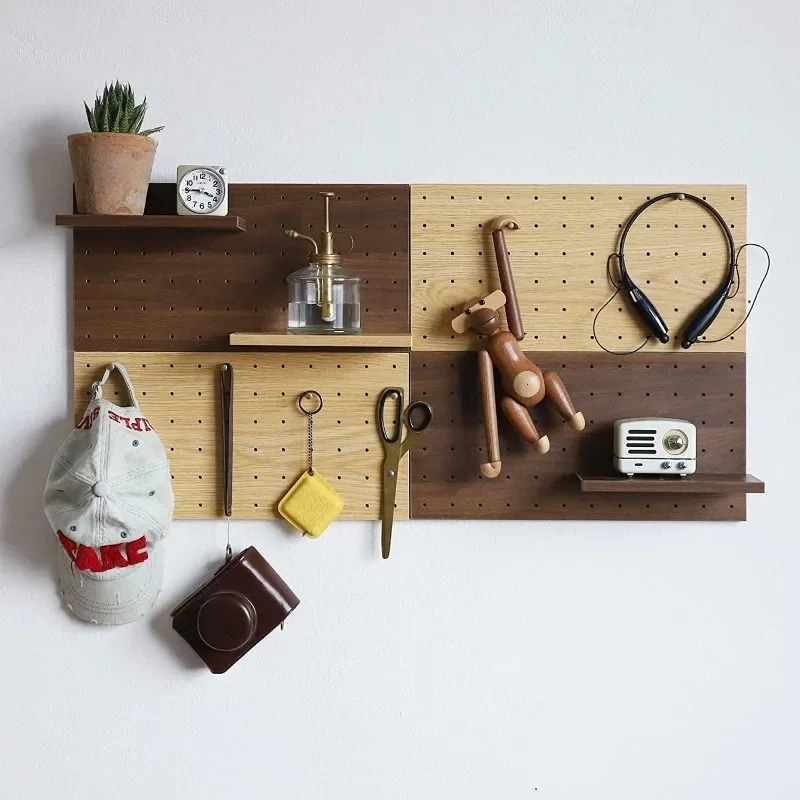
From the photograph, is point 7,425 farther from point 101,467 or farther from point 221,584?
point 221,584

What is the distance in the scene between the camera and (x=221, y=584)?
1.44 m

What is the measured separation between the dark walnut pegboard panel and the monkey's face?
0.40 ft

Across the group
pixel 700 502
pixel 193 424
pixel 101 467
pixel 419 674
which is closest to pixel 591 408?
pixel 700 502

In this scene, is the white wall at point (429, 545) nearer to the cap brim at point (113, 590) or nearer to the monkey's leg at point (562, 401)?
the cap brim at point (113, 590)

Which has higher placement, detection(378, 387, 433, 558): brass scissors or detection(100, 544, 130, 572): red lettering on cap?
detection(378, 387, 433, 558): brass scissors

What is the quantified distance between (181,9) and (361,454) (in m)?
0.77

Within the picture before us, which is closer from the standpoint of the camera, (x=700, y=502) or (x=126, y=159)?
(x=126, y=159)

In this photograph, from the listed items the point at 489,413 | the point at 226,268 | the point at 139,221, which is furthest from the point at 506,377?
the point at 139,221

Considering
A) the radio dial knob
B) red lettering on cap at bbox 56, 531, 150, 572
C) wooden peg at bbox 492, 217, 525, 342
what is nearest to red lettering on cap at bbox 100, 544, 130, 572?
red lettering on cap at bbox 56, 531, 150, 572

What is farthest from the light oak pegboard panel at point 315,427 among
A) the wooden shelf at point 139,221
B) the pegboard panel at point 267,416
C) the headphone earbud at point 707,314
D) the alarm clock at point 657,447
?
the headphone earbud at point 707,314

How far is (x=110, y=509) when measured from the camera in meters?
1.34

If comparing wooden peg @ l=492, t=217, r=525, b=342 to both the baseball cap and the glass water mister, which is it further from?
the baseball cap

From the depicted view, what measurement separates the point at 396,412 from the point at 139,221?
493 millimetres

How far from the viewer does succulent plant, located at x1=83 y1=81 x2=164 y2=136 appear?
1.33m
